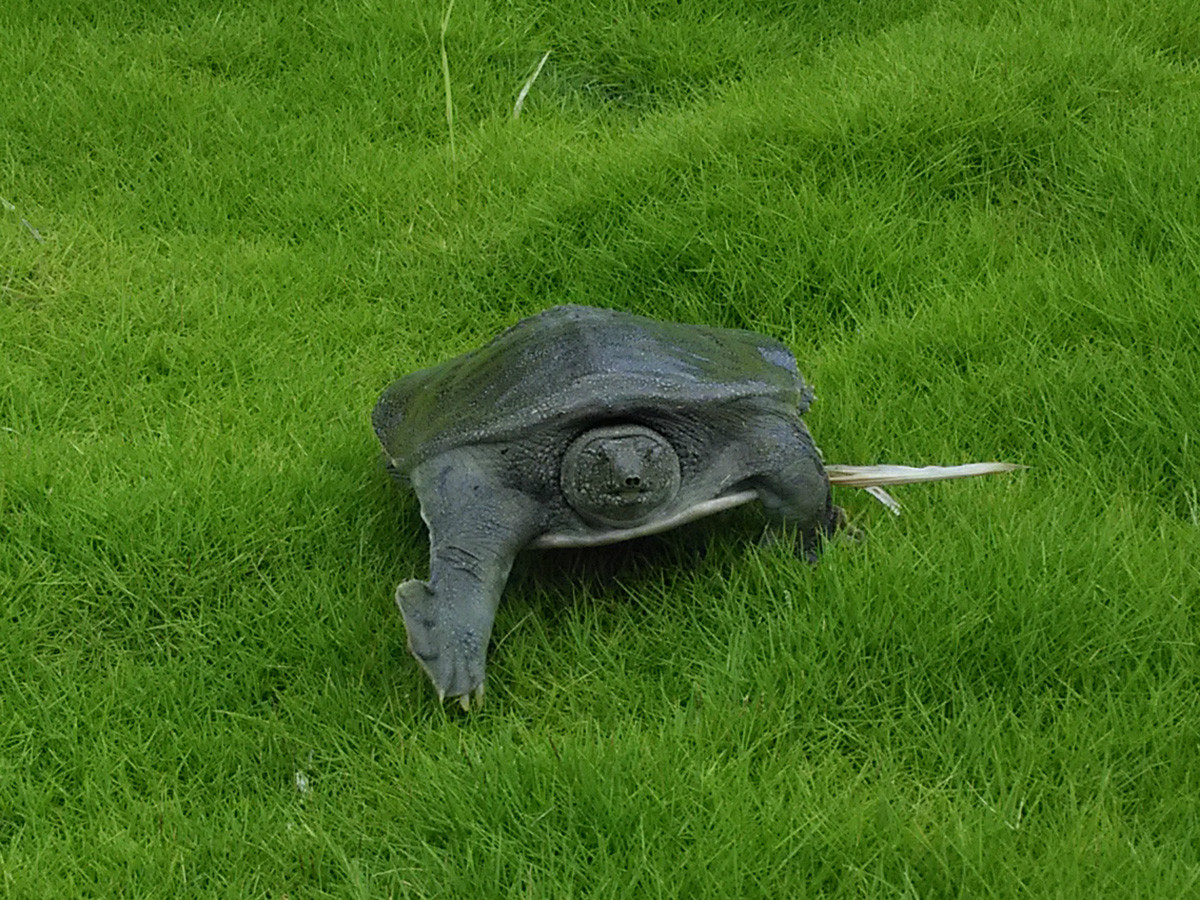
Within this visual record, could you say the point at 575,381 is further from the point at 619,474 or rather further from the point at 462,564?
the point at 462,564

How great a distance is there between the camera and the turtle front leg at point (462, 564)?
2.44 metres

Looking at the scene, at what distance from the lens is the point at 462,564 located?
2.54 m

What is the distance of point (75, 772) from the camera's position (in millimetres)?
2416

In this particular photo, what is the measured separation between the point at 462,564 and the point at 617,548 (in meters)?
0.45

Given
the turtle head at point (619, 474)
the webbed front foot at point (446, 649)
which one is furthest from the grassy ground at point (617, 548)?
the turtle head at point (619, 474)

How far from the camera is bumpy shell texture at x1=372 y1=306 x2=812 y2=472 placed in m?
2.60

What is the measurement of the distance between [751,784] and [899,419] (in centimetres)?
122

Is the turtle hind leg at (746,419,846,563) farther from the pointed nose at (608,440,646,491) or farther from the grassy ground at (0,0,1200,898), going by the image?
the pointed nose at (608,440,646,491)

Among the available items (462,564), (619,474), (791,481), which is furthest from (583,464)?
(791,481)

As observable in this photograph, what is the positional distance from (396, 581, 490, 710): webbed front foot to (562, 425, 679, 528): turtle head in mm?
319

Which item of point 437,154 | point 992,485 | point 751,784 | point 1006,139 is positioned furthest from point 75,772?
point 1006,139

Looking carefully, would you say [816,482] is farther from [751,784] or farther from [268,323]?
[268,323]

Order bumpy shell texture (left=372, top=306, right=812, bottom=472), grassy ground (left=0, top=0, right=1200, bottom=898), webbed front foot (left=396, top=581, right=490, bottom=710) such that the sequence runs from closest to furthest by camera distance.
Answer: grassy ground (left=0, top=0, right=1200, bottom=898) → webbed front foot (left=396, top=581, right=490, bottom=710) → bumpy shell texture (left=372, top=306, right=812, bottom=472)

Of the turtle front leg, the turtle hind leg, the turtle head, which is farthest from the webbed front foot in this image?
the turtle hind leg
